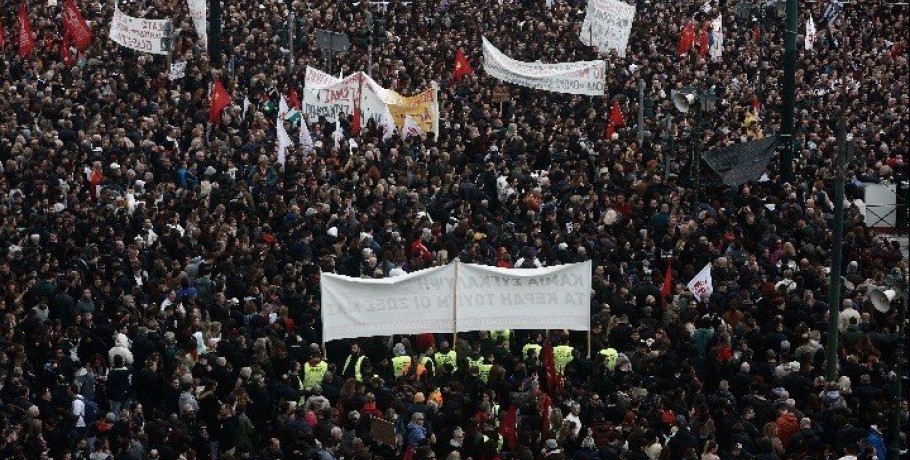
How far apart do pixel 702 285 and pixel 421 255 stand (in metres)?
3.57

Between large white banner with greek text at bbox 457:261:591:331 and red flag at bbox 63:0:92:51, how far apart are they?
16.4 m

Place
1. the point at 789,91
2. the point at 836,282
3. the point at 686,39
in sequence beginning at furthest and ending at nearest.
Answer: the point at 686,39 < the point at 789,91 < the point at 836,282

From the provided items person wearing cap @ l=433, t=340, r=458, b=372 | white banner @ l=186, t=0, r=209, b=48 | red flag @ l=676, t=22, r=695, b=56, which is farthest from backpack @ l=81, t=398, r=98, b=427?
red flag @ l=676, t=22, r=695, b=56

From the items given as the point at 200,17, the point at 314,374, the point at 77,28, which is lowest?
the point at 314,374

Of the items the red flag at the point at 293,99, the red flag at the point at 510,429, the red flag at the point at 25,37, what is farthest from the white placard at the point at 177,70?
the red flag at the point at 510,429

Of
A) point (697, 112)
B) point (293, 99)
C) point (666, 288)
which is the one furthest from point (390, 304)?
point (293, 99)

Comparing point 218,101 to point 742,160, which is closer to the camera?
point 742,160

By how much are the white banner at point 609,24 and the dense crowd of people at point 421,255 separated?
66cm

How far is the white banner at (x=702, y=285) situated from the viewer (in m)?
25.0

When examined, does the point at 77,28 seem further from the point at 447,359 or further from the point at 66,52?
the point at 447,359

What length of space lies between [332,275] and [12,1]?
2127cm

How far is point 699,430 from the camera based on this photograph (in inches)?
786

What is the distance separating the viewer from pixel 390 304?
72.1 feet

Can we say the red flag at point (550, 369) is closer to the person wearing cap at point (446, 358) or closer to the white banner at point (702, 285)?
the person wearing cap at point (446, 358)
